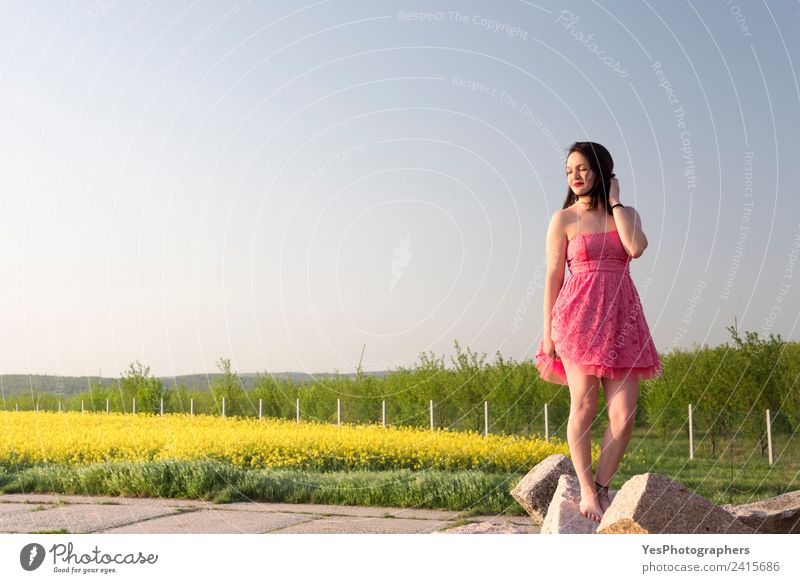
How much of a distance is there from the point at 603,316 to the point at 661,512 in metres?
0.97

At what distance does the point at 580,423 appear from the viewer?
14.6ft

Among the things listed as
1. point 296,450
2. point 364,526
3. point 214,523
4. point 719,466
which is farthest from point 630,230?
point 719,466

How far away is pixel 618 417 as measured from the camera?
4375 millimetres

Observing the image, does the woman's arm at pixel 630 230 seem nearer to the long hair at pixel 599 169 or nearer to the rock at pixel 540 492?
the long hair at pixel 599 169

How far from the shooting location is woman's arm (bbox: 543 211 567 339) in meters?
4.51

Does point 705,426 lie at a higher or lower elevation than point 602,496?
lower

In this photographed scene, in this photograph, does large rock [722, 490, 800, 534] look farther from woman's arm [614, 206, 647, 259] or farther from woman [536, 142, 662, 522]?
woman's arm [614, 206, 647, 259]

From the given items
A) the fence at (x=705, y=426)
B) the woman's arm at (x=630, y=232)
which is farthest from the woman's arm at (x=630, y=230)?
the fence at (x=705, y=426)

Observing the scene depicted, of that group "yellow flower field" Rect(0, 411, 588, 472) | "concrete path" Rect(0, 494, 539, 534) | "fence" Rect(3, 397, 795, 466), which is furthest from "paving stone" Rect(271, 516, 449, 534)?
"fence" Rect(3, 397, 795, 466)

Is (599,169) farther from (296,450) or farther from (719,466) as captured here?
(719,466)

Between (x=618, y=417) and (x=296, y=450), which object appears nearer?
(x=618, y=417)

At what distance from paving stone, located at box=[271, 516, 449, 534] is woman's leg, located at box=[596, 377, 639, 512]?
4.91ft
